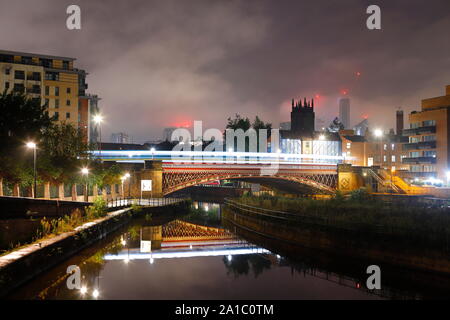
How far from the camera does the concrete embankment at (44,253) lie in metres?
17.3

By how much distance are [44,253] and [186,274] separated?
841 cm

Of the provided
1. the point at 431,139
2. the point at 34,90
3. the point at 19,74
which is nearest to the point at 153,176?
the point at 34,90

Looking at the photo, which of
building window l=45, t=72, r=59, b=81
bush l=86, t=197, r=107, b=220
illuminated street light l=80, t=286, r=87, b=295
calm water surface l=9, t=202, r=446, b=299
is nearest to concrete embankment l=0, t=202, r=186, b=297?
calm water surface l=9, t=202, r=446, b=299

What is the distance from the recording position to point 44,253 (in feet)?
69.2

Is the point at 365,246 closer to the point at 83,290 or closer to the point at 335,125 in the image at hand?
the point at 83,290

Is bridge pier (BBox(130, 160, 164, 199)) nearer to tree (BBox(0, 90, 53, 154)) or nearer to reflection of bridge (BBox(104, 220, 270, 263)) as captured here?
reflection of bridge (BBox(104, 220, 270, 263))

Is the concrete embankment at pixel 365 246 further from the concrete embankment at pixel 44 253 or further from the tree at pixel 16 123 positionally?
the tree at pixel 16 123

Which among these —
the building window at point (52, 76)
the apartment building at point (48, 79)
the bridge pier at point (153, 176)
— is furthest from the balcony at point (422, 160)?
the building window at point (52, 76)

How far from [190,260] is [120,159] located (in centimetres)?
3834

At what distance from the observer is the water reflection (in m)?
20.6

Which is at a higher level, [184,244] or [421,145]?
[421,145]
